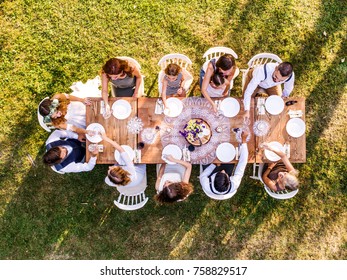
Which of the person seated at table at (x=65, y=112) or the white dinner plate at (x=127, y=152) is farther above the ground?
the person seated at table at (x=65, y=112)

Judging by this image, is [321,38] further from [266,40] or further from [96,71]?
[96,71]

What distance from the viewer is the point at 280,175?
4.69 m

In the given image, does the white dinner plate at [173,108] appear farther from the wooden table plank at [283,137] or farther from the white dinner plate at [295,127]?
the white dinner plate at [295,127]

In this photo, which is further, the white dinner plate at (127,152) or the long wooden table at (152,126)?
the long wooden table at (152,126)

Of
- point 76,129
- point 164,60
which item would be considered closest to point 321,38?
point 164,60

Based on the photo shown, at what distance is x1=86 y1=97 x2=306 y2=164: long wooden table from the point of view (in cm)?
466

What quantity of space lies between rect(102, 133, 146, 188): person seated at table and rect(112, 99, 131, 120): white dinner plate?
34 cm

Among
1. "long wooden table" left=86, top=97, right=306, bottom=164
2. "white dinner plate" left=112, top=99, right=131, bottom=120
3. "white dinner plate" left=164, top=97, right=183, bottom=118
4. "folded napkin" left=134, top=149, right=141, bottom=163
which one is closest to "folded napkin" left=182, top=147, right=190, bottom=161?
"long wooden table" left=86, top=97, right=306, bottom=164

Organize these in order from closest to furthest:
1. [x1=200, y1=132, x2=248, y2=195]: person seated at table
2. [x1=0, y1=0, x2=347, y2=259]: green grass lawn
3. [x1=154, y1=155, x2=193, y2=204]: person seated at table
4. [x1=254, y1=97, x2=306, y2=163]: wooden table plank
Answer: [x1=154, y1=155, x2=193, y2=204]: person seated at table, [x1=200, y1=132, x2=248, y2=195]: person seated at table, [x1=254, y1=97, x2=306, y2=163]: wooden table plank, [x1=0, y1=0, x2=347, y2=259]: green grass lawn

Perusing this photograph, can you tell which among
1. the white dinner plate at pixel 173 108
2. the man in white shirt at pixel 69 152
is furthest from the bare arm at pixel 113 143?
the white dinner plate at pixel 173 108

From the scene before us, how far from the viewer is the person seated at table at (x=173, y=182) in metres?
4.25

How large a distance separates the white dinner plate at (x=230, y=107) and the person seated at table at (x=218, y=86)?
0.22 metres

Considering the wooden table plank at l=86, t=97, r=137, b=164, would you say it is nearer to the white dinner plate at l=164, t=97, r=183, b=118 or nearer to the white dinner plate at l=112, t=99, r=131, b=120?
the white dinner plate at l=112, t=99, r=131, b=120

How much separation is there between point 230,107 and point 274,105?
624 mm
